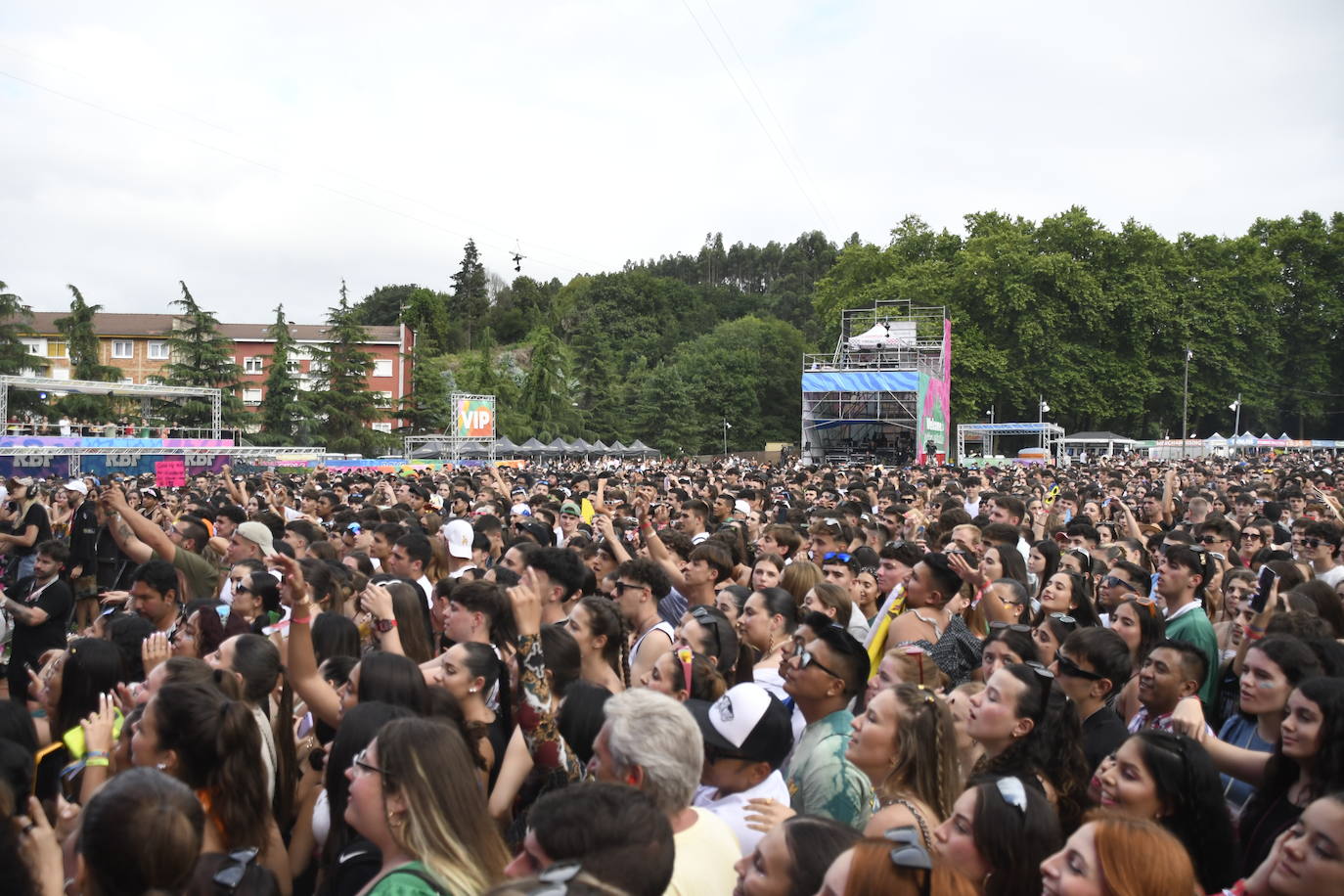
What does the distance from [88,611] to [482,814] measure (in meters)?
8.48

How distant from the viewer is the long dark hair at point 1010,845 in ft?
7.82

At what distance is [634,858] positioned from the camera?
2033mm

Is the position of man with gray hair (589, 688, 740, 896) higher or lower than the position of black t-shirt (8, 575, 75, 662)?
higher

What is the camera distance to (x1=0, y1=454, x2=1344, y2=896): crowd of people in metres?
2.22

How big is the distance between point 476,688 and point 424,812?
1.10 meters

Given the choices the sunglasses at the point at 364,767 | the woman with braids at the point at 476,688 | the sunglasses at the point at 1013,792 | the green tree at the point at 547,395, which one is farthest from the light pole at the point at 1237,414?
the sunglasses at the point at 364,767

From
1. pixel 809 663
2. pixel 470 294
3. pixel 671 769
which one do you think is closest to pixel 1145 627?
pixel 809 663

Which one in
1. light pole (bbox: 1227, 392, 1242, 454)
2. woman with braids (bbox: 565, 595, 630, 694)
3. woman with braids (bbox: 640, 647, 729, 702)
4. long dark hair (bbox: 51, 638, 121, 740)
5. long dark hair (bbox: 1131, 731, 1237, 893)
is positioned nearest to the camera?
long dark hair (bbox: 1131, 731, 1237, 893)

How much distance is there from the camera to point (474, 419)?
31.7 meters

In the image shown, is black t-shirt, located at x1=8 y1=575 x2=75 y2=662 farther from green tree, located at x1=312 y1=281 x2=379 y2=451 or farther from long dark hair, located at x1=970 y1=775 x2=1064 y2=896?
green tree, located at x1=312 y1=281 x2=379 y2=451

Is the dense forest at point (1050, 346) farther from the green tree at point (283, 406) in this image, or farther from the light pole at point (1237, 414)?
the green tree at point (283, 406)

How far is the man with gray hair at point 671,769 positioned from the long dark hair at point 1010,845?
608mm

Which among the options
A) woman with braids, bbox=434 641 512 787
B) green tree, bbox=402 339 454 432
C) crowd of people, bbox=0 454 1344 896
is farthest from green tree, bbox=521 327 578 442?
woman with braids, bbox=434 641 512 787

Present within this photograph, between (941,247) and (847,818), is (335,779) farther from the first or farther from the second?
(941,247)
